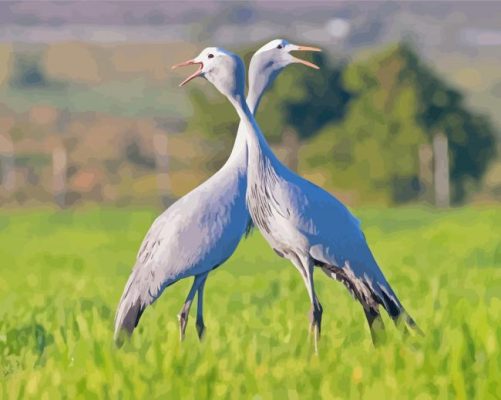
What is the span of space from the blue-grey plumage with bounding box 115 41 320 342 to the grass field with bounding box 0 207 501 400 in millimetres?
266

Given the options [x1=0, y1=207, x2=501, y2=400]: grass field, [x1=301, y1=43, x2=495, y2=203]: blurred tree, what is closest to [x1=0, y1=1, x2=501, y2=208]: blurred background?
[x1=301, y1=43, x2=495, y2=203]: blurred tree

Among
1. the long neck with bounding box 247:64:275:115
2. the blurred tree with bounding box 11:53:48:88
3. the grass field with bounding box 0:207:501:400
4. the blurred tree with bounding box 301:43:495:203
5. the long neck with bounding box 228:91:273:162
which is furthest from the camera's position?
the blurred tree with bounding box 11:53:48:88

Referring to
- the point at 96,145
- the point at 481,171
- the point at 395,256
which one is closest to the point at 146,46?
the point at 96,145

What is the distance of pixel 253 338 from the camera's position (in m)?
7.81

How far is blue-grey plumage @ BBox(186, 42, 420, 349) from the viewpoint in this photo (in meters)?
7.45

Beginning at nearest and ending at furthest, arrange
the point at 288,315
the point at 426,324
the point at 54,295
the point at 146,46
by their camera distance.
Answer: the point at 426,324
the point at 288,315
the point at 54,295
the point at 146,46

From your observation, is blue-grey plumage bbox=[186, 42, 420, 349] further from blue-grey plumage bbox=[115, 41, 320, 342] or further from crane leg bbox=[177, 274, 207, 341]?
crane leg bbox=[177, 274, 207, 341]

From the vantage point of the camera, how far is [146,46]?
78500mm

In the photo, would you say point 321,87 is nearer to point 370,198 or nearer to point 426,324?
point 370,198

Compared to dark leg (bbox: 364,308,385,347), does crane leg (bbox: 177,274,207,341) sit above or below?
above

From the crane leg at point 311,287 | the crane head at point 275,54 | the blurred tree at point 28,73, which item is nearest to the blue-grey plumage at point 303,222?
the crane leg at point 311,287

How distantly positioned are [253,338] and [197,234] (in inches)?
29.1

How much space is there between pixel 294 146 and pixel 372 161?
4.89m

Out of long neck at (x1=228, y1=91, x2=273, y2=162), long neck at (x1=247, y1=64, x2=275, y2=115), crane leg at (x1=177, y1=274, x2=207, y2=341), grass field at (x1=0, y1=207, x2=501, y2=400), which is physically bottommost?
grass field at (x1=0, y1=207, x2=501, y2=400)
